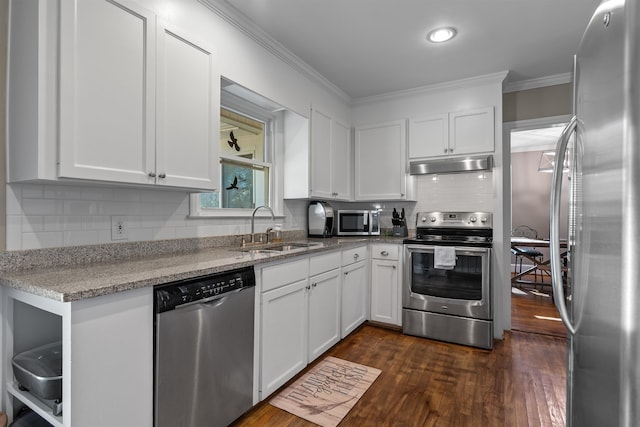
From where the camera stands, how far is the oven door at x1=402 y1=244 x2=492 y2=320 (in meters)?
3.00

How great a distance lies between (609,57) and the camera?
2.53 ft

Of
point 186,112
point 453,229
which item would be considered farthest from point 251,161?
point 453,229

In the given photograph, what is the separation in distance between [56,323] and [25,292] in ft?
1.28

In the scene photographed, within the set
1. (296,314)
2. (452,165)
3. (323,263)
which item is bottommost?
(296,314)

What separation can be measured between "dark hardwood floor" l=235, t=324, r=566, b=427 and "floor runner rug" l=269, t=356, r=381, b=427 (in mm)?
50

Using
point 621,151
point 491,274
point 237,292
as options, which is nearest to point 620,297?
point 621,151

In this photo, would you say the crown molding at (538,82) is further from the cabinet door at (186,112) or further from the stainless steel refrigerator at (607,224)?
the cabinet door at (186,112)

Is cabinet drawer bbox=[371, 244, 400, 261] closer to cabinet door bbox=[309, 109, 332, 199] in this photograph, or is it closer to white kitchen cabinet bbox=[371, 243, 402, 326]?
white kitchen cabinet bbox=[371, 243, 402, 326]

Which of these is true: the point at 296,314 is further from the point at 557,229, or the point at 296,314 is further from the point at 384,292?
the point at 557,229

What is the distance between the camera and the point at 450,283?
3.13 m

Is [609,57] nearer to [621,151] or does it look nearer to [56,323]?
[621,151]

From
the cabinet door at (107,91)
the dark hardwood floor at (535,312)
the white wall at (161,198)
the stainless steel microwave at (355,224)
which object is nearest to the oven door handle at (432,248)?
the stainless steel microwave at (355,224)

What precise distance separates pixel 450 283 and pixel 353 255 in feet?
3.12

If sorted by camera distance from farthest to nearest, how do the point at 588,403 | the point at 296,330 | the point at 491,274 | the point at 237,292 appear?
the point at 491,274 < the point at 296,330 < the point at 237,292 < the point at 588,403
